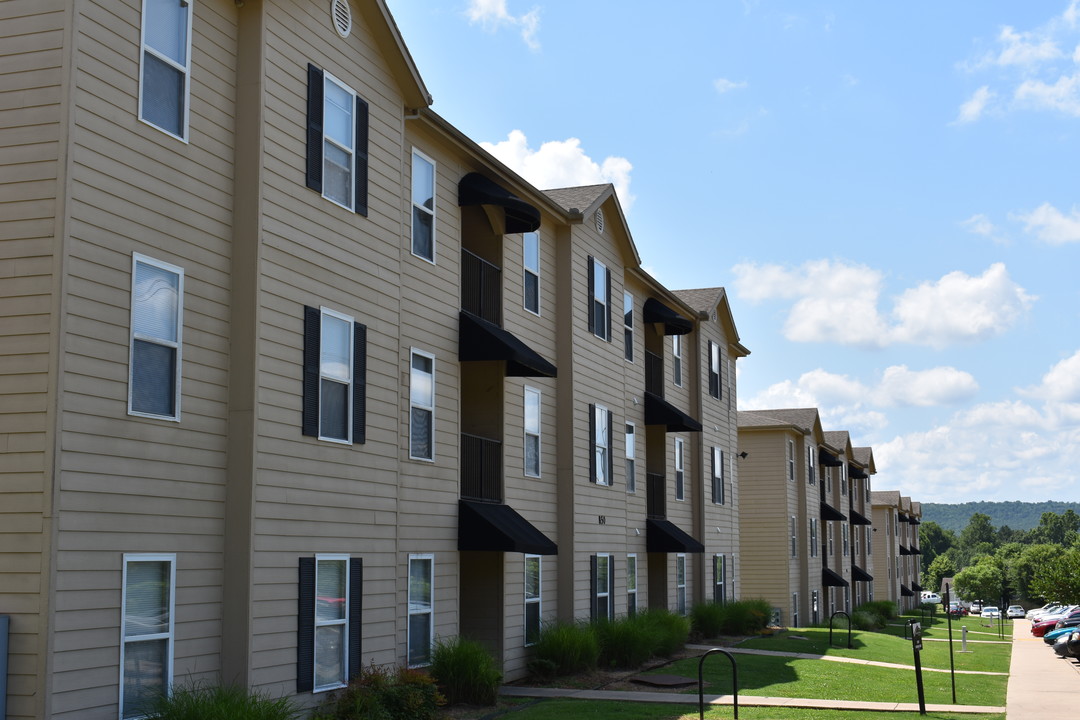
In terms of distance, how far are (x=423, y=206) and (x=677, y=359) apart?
16381 mm

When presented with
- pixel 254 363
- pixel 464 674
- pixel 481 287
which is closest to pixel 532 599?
pixel 464 674

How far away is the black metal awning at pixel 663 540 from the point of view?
2969 cm

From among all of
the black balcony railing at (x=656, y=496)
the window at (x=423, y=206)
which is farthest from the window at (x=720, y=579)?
the window at (x=423, y=206)

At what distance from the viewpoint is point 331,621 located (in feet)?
48.8

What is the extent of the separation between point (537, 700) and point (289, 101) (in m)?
10.3

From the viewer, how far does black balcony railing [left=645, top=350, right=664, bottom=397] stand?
3186 centimetres

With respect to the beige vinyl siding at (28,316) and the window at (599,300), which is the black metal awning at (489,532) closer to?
the window at (599,300)

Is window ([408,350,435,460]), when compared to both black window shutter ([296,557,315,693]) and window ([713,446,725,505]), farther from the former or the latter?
window ([713,446,725,505])

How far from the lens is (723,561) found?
3766cm

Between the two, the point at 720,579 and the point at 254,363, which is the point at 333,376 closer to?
the point at 254,363

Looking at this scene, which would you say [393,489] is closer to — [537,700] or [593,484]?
[537,700]

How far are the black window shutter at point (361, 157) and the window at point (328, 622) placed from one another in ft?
15.8

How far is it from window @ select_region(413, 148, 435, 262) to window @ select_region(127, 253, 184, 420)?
6.51m

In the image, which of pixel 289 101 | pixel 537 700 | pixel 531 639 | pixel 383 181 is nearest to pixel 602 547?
pixel 531 639
